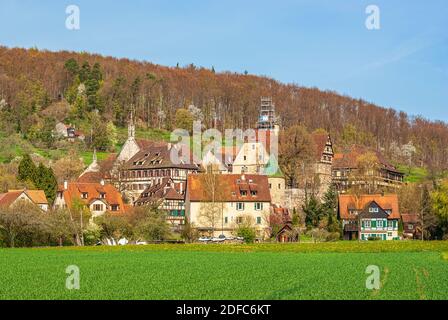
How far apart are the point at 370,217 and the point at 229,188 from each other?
1561 cm

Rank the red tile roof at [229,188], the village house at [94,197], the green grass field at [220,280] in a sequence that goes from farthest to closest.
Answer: the village house at [94,197], the red tile roof at [229,188], the green grass field at [220,280]

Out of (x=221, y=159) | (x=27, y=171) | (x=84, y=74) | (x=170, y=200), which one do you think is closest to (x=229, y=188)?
(x=170, y=200)

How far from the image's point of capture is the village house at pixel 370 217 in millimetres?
89625

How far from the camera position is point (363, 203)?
91.6m

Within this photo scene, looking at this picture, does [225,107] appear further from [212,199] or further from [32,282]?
[32,282]

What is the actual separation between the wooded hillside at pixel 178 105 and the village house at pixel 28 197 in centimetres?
5905

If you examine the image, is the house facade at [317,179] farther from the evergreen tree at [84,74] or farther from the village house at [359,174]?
the evergreen tree at [84,74]

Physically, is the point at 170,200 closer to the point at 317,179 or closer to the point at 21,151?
the point at 317,179

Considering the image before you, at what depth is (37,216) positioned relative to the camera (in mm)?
66688

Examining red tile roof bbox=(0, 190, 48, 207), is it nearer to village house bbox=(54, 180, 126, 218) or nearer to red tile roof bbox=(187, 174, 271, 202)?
village house bbox=(54, 180, 126, 218)

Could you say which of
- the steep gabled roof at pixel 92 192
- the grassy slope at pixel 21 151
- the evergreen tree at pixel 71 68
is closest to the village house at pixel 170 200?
the steep gabled roof at pixel 92 192

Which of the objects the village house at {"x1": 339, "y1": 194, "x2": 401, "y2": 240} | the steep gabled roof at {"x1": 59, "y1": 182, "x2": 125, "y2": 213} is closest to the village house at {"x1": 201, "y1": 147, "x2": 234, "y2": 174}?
the steep gabled roof at {"x1": 59, "y1": 182, "x2": 125, "y2": 213}

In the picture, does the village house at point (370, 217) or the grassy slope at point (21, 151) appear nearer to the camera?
the village house at point (370, 217)
